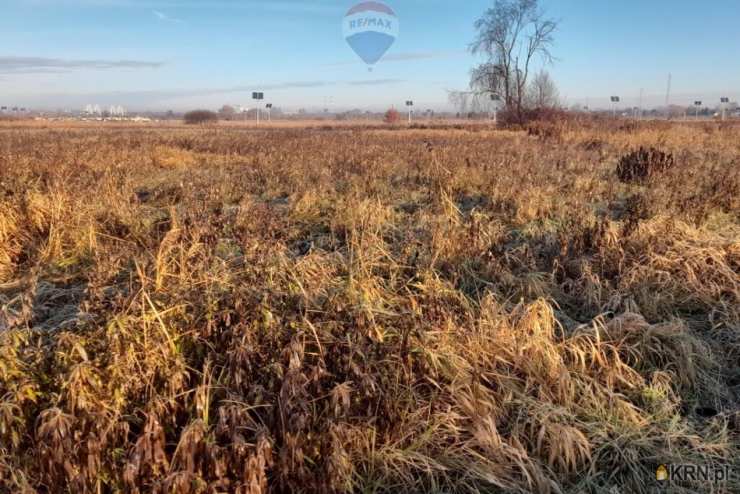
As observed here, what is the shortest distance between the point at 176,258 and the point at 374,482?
2323 mm

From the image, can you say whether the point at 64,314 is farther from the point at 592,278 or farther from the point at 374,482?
the point at 592,278

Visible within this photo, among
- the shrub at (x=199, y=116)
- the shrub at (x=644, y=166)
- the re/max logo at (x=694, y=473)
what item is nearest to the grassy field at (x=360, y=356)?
the re/max logo at (x=694, y=473)

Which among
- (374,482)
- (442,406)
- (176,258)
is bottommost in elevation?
(374,482)

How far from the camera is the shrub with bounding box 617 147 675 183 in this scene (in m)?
7.86

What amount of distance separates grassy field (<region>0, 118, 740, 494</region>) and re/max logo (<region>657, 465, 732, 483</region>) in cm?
4

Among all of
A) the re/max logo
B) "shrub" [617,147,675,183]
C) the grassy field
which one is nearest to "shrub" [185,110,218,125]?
"shrub" [617,147,675,183]

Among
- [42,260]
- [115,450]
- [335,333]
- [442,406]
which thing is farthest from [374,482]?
[42,260]

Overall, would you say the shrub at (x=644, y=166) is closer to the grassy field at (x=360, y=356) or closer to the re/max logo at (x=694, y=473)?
the grassy field at (x=360, y=356)

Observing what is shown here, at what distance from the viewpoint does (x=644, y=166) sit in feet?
26.1

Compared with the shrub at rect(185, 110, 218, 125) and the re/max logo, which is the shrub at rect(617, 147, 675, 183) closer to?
the re/max logo

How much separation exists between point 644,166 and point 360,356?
7.45 meters

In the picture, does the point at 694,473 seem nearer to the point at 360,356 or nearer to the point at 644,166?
the point at 360,356

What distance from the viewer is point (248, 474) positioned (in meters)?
1.86

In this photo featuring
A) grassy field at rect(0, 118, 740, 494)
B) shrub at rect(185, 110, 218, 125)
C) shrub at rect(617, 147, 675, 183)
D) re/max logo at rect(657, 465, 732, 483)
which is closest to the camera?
grassy field at rect(0, 118, 740, 494)
